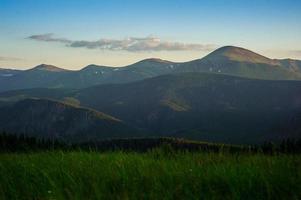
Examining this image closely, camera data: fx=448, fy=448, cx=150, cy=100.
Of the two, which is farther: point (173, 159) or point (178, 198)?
point (173, 159)

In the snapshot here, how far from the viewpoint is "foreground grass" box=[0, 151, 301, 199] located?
6.78m

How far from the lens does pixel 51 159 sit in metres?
10.1

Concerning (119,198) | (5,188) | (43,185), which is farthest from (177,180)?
(5,188)

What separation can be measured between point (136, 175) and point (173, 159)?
1733 millimetres

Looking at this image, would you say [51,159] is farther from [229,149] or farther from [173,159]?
[229,149]

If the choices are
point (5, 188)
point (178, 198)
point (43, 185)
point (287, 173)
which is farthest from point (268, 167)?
point (5, 188)

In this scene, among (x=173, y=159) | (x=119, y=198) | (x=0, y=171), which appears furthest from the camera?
(x=173, y=159)

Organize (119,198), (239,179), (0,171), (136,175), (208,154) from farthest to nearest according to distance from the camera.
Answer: (208,154) < (0,171) < (136,175) < (239,179) < (119,198)

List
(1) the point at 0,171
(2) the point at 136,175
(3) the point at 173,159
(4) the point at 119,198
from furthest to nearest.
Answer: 1. (3) the point at 173,159
2. (1) the point at 0,171
3. (2) the point at 136,175
4. (4) the point at 119,198

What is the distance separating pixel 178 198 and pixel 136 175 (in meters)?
1.62

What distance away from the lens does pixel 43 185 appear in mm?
7539

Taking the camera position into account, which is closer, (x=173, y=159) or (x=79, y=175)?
(x=79, y=175)

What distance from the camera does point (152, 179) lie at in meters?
7.76

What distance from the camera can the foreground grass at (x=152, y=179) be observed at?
6.78 metres
